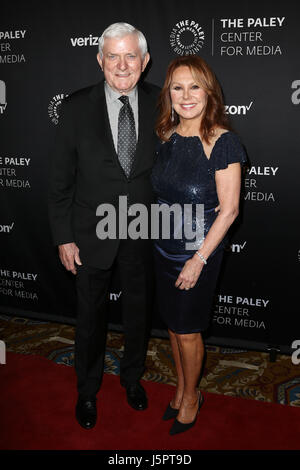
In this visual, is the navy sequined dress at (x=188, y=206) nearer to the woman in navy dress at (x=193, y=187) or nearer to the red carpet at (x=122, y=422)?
the woman in navy dress at (x=193, y=187)

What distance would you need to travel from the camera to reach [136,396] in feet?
8.84

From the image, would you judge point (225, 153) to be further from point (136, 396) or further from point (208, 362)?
point (208, 362)

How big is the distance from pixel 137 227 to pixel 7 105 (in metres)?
1.81

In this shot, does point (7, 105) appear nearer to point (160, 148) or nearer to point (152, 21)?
point (152, 21)

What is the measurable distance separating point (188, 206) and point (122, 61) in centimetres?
78

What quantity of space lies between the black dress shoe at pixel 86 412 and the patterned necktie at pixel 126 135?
1386 millimetres

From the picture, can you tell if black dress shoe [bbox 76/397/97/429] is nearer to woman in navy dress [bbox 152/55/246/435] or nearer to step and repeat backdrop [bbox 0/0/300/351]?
woman in navy dress [bbox 152/55/246/435]

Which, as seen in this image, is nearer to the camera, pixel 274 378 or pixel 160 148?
pixel 160 148

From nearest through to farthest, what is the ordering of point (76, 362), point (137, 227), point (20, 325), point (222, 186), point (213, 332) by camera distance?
point (222, 186) < point (137, 227) < point (76, 362) < point (213, 332) < point (20, 325)

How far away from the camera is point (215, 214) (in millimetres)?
2154

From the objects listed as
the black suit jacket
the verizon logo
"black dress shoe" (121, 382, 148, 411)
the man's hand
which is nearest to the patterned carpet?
"black dress shoe" (121, 382, 148, 411)

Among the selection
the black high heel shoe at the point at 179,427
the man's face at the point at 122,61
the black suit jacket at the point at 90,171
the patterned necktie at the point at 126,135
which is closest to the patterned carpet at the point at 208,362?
the black high heel shoe at the point at 179,427
